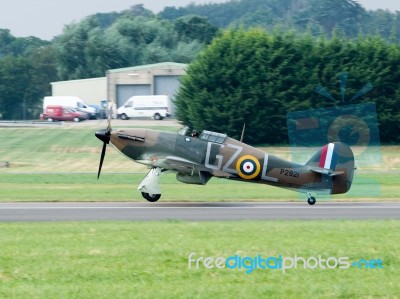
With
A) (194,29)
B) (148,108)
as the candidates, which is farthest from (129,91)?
(194,29)

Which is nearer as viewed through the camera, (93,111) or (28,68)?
(93,111)

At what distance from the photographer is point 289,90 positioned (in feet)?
202

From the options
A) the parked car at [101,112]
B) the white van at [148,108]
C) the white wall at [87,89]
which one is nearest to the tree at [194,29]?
the white wall at [87,89]

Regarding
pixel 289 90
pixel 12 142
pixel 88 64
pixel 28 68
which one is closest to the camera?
pixel 289 90

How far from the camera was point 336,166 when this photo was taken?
2803cm

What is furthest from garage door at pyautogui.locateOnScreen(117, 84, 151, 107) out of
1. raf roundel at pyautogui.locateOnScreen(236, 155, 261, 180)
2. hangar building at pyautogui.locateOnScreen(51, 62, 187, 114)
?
raf roundel at pyautogui.locateOnScreen(236, 155, 261, 180)

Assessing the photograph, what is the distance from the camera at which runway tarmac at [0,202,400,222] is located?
22578mm

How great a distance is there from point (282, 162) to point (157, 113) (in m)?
55.7

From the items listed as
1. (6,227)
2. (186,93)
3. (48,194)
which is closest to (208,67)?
(186,93)

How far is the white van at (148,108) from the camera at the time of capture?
83.1 m

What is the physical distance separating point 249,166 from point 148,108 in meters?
56.0

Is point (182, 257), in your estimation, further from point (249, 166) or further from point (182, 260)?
point (249, 166)

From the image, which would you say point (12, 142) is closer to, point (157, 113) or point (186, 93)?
point (186, 93)

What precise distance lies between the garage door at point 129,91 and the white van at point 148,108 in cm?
995
